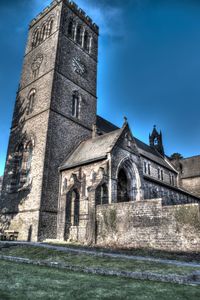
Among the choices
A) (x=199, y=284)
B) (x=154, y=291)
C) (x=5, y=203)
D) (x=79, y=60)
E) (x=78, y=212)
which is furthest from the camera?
(x=79, y=60)

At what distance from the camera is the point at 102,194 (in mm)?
19188

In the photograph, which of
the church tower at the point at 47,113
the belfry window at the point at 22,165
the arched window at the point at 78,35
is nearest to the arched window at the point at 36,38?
the church tower at the point at 47,113

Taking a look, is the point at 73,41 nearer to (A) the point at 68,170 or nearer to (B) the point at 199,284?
(A) the point at 68,170

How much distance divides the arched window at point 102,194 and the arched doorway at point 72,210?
2.75 m

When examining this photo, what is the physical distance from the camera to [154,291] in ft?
18.4

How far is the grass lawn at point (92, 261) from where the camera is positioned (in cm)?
805

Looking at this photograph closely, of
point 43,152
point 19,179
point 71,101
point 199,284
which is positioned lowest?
point 199,284

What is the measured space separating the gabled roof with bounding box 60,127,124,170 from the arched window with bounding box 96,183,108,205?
2.60m

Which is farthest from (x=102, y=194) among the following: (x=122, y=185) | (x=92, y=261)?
(x=92, y=261)

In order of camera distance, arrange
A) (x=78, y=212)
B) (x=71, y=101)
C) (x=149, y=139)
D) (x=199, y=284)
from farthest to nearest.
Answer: (x=149, y=139)
(x=71, y=101)
(x=78, y=212)
(x=199, y=284)

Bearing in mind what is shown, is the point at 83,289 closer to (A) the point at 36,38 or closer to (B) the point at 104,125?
(B) the point at 104,125

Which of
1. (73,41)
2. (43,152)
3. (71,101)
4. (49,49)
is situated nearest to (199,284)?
(43,152)

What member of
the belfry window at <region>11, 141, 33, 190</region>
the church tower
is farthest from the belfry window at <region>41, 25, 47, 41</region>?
the belfry window at <region>11, 141, 33, 190</region>

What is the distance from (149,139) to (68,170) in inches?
978
